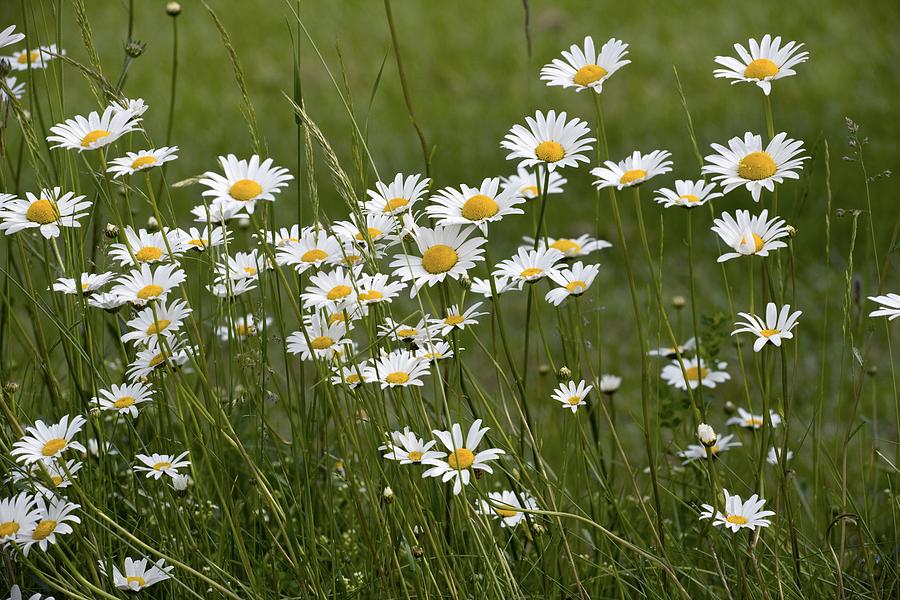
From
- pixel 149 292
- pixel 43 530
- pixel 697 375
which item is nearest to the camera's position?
pixel 43 530

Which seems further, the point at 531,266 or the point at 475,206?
the point at 531,266

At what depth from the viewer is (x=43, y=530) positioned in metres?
1.42

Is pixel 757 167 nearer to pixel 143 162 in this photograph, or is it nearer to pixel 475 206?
pixel 475 206

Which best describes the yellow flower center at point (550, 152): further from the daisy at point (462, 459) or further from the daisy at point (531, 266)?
the daisy at point (462, 459)

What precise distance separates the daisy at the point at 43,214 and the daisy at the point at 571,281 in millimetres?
740

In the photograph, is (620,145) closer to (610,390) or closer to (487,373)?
(487,373)

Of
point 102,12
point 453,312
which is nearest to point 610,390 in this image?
point 453,312

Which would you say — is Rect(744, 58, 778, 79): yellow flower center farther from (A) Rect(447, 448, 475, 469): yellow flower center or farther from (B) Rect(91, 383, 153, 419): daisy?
(B) Rect(91, 383, 153, 419): daisy

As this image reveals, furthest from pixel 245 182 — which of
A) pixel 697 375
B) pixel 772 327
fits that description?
pixel 697 375

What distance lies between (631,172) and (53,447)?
3.16 ft

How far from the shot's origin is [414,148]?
5078mm

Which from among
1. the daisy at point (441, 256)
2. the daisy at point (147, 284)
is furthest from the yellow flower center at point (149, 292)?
the daisy at point (441, 256)

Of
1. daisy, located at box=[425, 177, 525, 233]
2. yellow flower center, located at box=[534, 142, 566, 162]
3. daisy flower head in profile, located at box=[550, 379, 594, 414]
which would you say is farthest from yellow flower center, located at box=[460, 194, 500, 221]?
daisy flower head in profile, located at box=[550, 379, 594, 414]

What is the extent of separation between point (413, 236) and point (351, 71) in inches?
177
